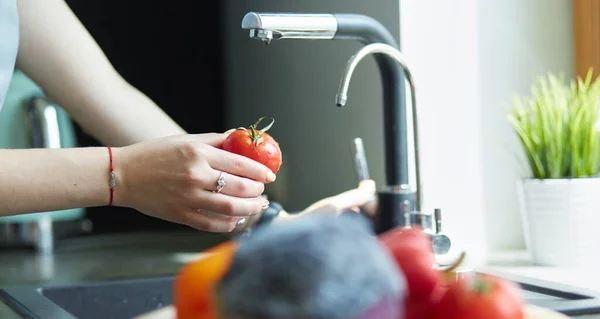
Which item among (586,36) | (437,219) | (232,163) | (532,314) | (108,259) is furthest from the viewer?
(108,259)

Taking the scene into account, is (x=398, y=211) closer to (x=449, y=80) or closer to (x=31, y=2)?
(x=449, y=80)

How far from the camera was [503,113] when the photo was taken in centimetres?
164

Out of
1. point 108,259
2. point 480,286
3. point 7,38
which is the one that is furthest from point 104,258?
point 480,286

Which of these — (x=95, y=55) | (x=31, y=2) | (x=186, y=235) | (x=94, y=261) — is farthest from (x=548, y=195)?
(x=186, y=235)

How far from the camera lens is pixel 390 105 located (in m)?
1.27

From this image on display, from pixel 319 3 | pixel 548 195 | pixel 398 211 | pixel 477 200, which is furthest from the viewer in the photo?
pixel 319 3

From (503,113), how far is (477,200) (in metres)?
0.18

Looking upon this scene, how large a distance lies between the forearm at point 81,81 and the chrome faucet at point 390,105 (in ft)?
1.08

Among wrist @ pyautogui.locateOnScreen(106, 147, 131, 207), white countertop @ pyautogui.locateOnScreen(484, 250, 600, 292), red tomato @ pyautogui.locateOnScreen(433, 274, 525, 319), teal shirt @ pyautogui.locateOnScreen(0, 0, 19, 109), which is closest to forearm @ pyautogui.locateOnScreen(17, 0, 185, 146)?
teal shirt @ pyautogui.locateOnScreen(0, 0, 19, 109)

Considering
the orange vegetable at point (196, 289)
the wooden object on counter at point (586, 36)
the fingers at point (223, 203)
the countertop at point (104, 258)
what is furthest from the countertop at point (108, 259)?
the orange vegetable at point (196, 289)

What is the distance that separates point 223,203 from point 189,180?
51mm

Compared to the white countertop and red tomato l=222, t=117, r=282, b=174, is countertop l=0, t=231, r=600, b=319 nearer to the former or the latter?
the white countertop

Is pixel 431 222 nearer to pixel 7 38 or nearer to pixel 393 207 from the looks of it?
pixel 393 207

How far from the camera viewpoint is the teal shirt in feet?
4.24
